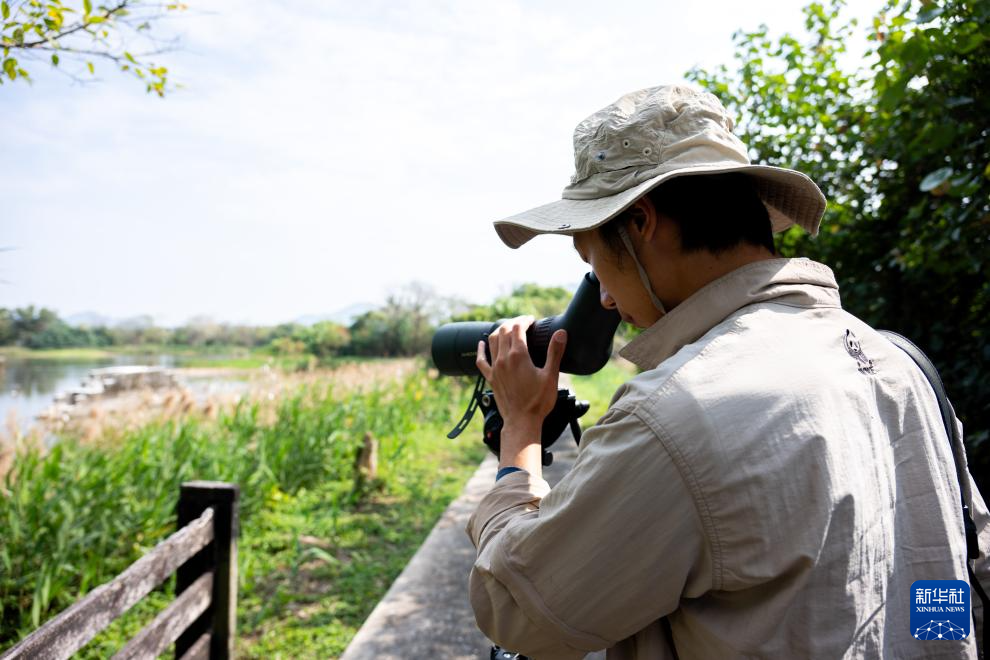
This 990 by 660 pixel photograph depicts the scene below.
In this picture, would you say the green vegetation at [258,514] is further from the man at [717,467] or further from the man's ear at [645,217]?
the man's ear at [645,217]

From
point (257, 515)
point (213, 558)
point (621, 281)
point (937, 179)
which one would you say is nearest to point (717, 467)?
point (621, 281)

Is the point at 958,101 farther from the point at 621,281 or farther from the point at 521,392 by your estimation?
the point at 521,392

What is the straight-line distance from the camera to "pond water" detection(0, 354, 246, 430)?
4.08 meters

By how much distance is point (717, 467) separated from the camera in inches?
32.1

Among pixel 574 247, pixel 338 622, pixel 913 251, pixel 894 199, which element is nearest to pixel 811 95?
pixel 894 199

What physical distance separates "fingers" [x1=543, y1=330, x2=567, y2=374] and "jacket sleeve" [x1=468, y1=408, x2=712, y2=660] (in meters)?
0.38

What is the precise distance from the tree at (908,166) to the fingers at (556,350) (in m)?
1.65

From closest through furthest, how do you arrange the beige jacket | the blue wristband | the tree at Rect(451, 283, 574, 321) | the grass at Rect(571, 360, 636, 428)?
1. the beige jacket
2. the blue wristband
3. the tree at Rect(451, 283, 574, 321)
4. the grass at Rect(571, 360, 636, 428)

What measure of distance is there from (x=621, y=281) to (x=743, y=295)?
0.71 feet

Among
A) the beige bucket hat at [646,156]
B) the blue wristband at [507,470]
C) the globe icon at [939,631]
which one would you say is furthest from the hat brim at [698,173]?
the globe icon at [939,631]

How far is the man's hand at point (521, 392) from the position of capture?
Answer: 49.8 inches

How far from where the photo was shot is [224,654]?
2828 mm

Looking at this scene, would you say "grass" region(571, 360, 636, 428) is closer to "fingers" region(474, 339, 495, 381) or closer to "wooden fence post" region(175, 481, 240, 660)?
"wooden fence post" region(175, 481, 240, 660)

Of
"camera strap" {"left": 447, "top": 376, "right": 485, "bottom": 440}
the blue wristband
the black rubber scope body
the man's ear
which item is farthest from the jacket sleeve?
"camera strap" {"left": 447, "top": 376, "right": 485, "bottom": 440}
